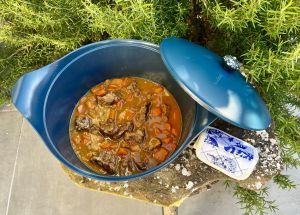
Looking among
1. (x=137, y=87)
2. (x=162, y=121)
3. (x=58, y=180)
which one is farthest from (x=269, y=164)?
(x=58, y=180)

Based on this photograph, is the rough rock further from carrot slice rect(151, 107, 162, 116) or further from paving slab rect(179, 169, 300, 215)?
paving slab rect(179, 169, 300, 215)

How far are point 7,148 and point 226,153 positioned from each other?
45.0 inches

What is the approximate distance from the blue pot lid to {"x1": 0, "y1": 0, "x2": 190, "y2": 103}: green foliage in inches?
8.4

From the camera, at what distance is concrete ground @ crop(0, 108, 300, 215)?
6.07 ft

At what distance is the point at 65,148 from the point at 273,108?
0.74 metres

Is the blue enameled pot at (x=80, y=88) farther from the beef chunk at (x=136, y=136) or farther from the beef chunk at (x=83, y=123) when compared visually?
the beef chunk at (x=136, y=136)

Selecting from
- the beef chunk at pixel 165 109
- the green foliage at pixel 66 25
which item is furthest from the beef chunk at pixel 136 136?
the green foliage at pixel 66 25

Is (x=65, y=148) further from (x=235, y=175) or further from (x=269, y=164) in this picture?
(x=269, y=164)

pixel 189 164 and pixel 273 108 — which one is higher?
pixel 273 108

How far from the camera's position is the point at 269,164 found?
1348 mm

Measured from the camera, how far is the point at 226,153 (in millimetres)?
1294

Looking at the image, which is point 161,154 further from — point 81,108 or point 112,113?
point 81,108

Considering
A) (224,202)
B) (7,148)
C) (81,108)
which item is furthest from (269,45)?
(7,148)

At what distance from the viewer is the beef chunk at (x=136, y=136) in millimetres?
1397
